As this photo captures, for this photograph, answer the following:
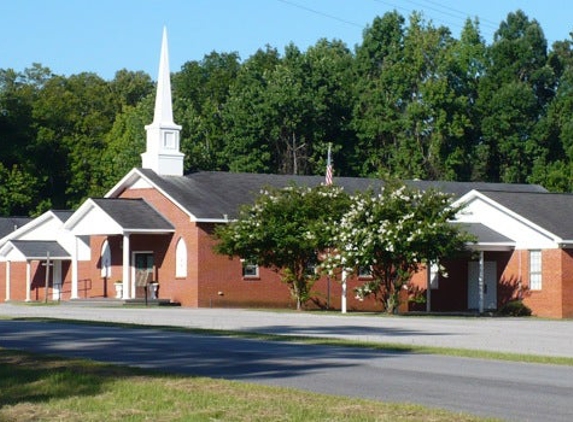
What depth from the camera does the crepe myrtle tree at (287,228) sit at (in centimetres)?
4844

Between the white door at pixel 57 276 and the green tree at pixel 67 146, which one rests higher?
the green tree at pixel 67 146

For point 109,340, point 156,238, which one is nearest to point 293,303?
point 156,238

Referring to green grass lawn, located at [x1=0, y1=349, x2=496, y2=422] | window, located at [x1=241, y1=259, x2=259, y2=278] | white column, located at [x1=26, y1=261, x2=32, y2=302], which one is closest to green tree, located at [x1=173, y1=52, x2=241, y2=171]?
white column, located at [x1=26, y1=261, x2=32, y2=302]

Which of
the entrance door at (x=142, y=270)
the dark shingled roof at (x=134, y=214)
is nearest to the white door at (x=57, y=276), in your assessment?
the entrance door at (x=142, y=270)

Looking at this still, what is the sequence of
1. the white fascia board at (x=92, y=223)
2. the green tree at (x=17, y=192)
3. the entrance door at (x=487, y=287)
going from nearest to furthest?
the entrance door at (x=487, y=287) → the white fascia board at (x=92, y=223) → the green tree at (x=17, y=192)

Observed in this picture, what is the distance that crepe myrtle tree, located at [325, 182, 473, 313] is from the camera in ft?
146

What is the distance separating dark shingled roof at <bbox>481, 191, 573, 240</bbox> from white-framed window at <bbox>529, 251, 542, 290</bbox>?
1.29 m

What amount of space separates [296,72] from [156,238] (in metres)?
28.3

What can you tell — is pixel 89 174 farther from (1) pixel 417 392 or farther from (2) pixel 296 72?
(1) pixel 417 392

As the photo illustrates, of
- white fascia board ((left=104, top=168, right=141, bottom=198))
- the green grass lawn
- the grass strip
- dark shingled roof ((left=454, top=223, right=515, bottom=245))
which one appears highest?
white fascia board ((left=104, top=168, right=141, bottom=198))

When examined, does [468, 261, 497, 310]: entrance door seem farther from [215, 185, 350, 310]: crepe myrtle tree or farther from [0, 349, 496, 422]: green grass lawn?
[0, 349, 496, 422]: green grass lawn

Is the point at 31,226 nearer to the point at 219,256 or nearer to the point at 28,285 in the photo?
the point at 28,285

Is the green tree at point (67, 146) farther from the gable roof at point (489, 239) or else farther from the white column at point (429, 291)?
the gable roof at point (489, 239)

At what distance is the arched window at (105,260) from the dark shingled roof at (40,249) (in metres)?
5.54
